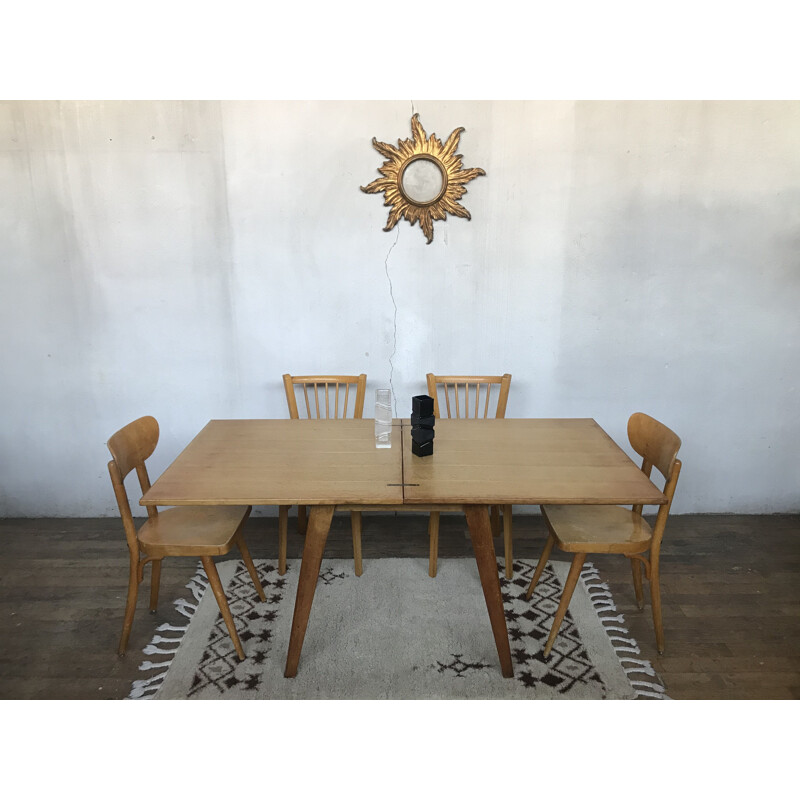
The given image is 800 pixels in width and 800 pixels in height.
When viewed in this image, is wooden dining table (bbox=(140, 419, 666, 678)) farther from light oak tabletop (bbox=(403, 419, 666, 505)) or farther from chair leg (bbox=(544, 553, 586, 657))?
chair leg (bbox=(544, 553, 586, 657))

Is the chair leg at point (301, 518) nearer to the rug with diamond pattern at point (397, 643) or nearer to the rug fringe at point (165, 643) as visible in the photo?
the rug with diamond pattern at point (397, 643)

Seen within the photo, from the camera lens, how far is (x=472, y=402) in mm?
3174

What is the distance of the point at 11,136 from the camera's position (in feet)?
9.41

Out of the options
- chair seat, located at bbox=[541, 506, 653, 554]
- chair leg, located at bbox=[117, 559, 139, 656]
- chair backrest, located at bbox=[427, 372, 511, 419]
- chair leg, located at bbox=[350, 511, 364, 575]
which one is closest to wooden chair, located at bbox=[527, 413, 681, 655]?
chair seat, located at bbox=[541, 506, 653, 554]

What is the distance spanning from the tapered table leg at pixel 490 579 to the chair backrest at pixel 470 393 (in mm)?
754

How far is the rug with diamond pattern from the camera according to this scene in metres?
2.08

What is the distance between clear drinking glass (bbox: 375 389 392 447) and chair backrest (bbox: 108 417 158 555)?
91 cm

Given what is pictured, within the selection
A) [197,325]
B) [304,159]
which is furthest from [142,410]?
[304,159]

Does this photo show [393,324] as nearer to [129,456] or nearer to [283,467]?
[283,467]

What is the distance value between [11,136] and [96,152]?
403mm

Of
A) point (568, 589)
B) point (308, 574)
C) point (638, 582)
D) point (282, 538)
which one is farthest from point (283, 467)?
point (638, 582)

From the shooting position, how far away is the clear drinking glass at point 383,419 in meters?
2.38

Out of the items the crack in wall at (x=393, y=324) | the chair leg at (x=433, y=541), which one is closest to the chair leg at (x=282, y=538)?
the chair leg at (x=433, y=541)

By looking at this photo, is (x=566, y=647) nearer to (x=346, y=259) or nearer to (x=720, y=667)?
(x=720, y=667)
